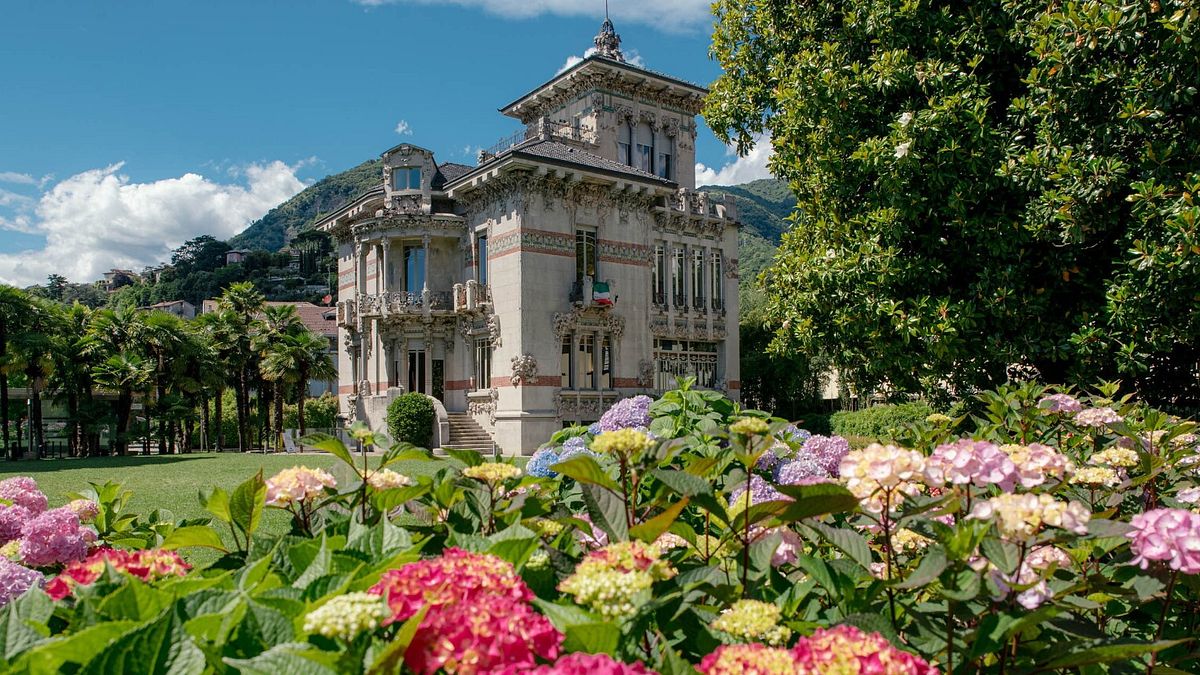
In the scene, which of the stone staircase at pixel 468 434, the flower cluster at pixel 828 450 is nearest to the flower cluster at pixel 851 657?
the flower cluster at pixel 828 450

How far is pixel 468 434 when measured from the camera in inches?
1079

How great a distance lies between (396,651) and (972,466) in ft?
5.66

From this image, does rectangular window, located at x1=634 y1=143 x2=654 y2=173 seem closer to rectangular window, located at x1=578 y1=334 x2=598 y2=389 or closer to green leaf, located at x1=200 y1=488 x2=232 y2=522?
rectangular window, located at x1=578 y1=334 x2=598 y2=389

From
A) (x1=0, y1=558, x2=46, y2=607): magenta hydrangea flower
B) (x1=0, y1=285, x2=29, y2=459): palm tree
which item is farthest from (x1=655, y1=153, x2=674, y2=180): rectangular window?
(x1=0, y1=558, x2=46, y2=607): magenta hydrangea flower

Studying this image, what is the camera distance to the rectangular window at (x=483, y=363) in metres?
27.6

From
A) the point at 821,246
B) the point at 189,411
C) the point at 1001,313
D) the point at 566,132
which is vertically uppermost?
the point at 566,132

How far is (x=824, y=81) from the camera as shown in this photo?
10.1 metres

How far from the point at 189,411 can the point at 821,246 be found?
34556 millimetres

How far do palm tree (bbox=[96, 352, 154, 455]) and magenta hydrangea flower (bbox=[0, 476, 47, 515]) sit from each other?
32.7 meters

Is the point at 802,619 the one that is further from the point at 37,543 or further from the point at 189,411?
the point at 189,411

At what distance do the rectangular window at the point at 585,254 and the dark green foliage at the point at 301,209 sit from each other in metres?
136

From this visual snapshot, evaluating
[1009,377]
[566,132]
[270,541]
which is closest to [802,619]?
[270,541]

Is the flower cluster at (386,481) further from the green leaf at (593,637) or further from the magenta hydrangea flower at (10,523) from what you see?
the magenta hydrangea flower at (10,523)

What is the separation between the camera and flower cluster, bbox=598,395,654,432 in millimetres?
4203
